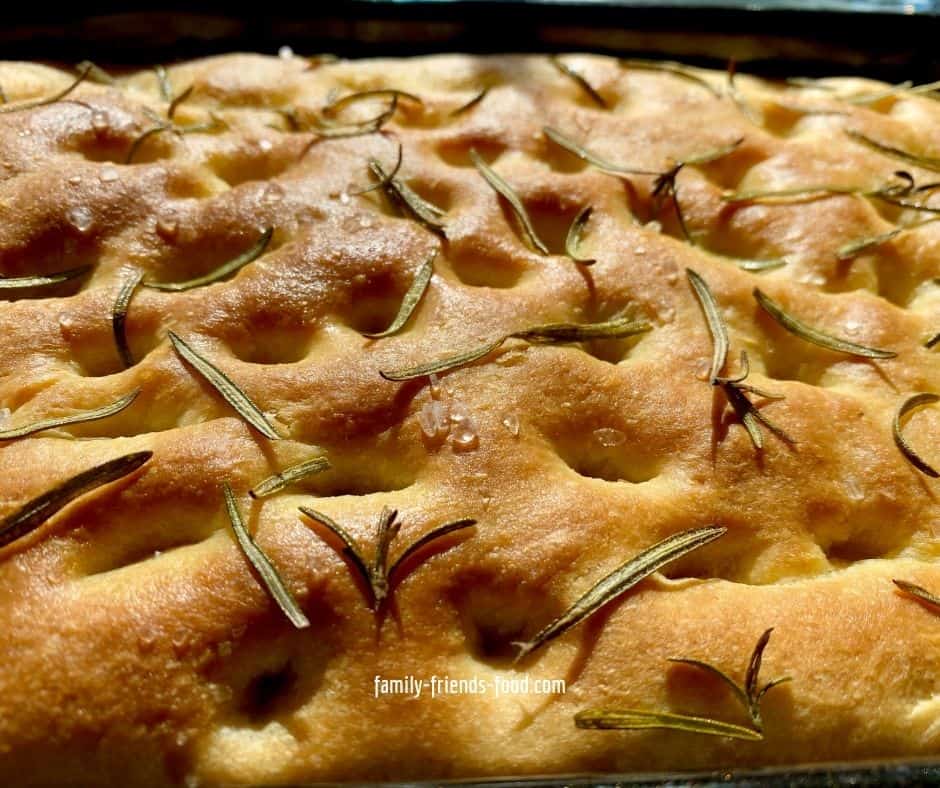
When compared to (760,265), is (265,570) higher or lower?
lower

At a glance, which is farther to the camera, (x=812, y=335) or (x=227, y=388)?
(x=812, y=335)

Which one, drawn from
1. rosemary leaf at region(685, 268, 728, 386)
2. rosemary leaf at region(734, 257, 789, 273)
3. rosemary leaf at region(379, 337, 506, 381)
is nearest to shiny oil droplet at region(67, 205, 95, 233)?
rosemary leaf at region(379, 337, 506, 381)

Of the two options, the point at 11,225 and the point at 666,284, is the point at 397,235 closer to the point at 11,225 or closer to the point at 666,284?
the point at 666,284

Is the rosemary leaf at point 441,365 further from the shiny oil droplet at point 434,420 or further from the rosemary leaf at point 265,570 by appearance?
the rosemary leaf at point 265,570

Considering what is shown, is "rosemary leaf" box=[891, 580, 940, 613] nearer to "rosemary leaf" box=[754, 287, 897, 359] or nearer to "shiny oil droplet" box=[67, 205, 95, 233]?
"rosemary leaf" box=[754, 287, 897, 359]

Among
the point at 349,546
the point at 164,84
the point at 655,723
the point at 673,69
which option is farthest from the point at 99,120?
the point at 655,723

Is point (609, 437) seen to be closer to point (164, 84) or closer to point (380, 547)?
point (380, 547)

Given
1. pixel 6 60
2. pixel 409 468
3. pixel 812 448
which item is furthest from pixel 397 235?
pixel 6 60
